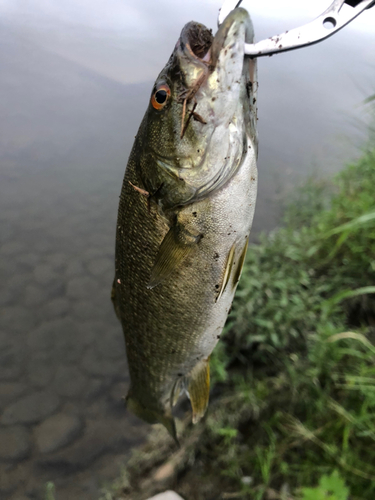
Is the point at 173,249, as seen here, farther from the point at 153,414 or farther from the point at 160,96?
the point at 153,414

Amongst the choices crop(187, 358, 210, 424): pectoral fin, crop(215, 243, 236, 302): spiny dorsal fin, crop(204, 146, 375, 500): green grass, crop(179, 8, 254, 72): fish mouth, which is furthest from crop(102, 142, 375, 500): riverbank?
crop(179, 8, 254, 72): fish mouth

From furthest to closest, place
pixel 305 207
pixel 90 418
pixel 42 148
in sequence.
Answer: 1. pixel 42 148
2. pixel 305 207
3. pixel 90 418

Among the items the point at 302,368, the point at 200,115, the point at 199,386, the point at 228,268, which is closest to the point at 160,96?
the point at 200,115

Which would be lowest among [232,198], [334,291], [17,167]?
[334,291]

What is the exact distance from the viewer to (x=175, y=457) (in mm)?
2611

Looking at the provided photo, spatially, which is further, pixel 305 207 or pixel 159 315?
pixel 305 207

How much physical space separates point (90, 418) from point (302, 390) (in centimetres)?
202

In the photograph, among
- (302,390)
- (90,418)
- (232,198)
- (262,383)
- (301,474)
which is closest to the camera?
(232,198)

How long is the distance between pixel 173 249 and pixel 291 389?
1958 millimetres

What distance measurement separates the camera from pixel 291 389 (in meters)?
2.54

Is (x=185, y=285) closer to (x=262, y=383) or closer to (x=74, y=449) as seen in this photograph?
(x=262, y=383)

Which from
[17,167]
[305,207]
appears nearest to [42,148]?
[17,167]

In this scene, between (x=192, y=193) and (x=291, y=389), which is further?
(x=291, y=389)

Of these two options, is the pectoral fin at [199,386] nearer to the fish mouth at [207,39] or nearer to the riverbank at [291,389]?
the riverbank at [291,389]
